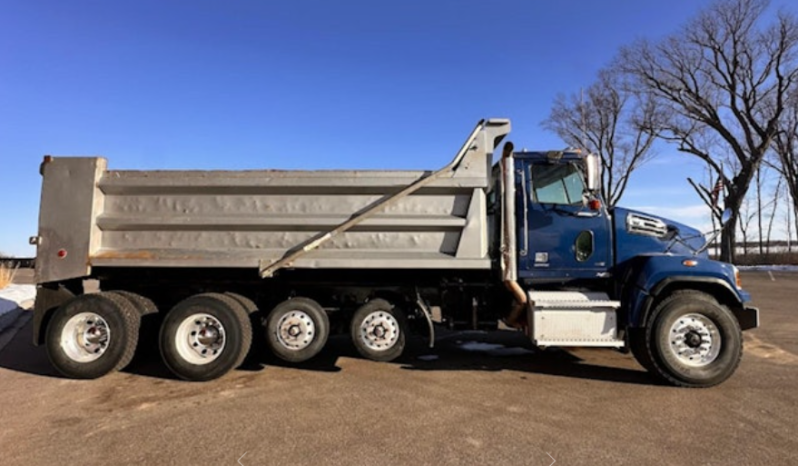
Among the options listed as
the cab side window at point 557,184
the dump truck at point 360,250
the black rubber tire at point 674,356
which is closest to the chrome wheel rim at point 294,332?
the dump truck at point 360,250

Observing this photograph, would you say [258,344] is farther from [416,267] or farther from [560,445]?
[560,445]

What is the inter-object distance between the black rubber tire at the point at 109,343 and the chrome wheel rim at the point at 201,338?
2.19 feet

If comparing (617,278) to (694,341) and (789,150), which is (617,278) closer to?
(694,341)

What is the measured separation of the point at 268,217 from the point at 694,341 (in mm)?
5096

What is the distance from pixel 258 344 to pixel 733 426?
5564mm

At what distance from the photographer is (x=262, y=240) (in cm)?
615

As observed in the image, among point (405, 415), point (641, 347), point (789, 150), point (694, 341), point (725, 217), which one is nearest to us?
point (405, 415)

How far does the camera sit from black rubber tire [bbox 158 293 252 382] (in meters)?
Result: 5.91

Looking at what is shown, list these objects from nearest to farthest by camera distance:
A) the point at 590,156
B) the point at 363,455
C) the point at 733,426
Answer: the point at 363,455, the point at 733,426, the point at 590,156

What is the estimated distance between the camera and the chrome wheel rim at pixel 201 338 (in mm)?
6004

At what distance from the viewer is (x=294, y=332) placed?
613 cm

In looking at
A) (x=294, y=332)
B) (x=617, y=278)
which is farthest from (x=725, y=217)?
(x=294, y=332)

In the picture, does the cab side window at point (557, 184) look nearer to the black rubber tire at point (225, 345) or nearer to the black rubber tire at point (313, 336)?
the black rubber tire at point (313, 336)

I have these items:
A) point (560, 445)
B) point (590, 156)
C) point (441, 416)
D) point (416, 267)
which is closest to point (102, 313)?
point (416, 267)
